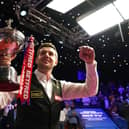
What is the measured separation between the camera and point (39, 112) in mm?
1320

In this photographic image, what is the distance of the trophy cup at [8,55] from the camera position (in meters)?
1.25

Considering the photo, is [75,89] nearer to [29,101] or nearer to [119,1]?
[29,101]

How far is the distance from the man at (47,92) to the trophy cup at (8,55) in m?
0.07

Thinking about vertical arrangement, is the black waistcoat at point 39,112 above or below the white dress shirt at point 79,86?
below

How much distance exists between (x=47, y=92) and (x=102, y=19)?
288 cm

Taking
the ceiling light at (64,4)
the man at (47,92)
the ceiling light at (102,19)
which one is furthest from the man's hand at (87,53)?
the ceiling light at (102,19)

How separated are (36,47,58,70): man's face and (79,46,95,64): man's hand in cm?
17

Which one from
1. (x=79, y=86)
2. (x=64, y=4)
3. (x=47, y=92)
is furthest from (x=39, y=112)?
(x=64, y=4)

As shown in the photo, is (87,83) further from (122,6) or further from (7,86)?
(122,6)

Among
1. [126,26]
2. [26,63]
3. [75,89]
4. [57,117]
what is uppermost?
[126,26]

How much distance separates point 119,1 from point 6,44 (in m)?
2.77

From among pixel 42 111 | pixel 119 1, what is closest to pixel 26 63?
pixel 42 111

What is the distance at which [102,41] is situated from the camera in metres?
7.05

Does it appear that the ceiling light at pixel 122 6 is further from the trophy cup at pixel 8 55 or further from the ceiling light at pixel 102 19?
the trophy cup at pixel 8 55
